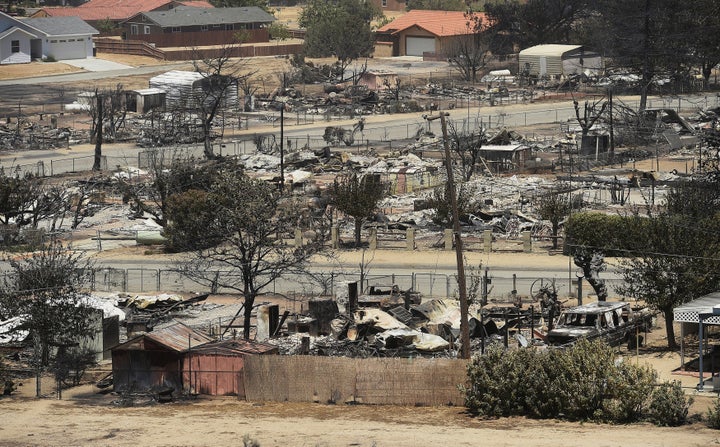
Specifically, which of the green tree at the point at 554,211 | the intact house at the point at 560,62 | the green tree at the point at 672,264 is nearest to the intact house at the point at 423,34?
the intact house at the point at 560,62

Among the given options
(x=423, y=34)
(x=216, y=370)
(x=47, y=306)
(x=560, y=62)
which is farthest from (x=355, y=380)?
(x=423, y=34)

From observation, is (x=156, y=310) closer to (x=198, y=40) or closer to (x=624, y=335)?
(x=624, y=335)

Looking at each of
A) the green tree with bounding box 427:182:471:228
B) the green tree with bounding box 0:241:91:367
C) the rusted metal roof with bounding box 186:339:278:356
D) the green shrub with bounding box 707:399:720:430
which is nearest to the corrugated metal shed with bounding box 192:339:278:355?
the rusted metal roof with bounding box 186:339:278:356

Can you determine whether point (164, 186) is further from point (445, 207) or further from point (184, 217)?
point (445, 207)

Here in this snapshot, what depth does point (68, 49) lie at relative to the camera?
12662 centimetres

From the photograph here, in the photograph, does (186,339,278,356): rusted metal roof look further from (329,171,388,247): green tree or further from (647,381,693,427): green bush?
(329,171,388,247): green tree

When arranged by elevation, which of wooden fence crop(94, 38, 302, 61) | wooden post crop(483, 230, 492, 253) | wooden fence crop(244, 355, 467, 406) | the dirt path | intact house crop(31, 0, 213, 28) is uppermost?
intact house crop(31, 0, 213, 28)

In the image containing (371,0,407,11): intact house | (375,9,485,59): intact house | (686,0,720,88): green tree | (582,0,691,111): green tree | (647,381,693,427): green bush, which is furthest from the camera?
(371,0,407,11): intact house

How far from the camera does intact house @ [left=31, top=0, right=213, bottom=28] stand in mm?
142375

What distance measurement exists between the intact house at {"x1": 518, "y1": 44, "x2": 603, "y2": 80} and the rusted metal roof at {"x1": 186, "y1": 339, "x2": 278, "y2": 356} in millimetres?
79321

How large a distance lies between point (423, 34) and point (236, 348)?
9813 cm

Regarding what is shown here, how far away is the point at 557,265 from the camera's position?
5344 cm

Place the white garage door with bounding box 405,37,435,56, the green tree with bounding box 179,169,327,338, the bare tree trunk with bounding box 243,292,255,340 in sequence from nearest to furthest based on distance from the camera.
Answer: the bare tree trunk with bounding box 243,292,255,340 → the green tree with bounding box 179,169,327,338 → the white garage door with bounding box 405,37,435,56

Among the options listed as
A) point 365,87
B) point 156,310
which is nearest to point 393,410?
point 156,310
